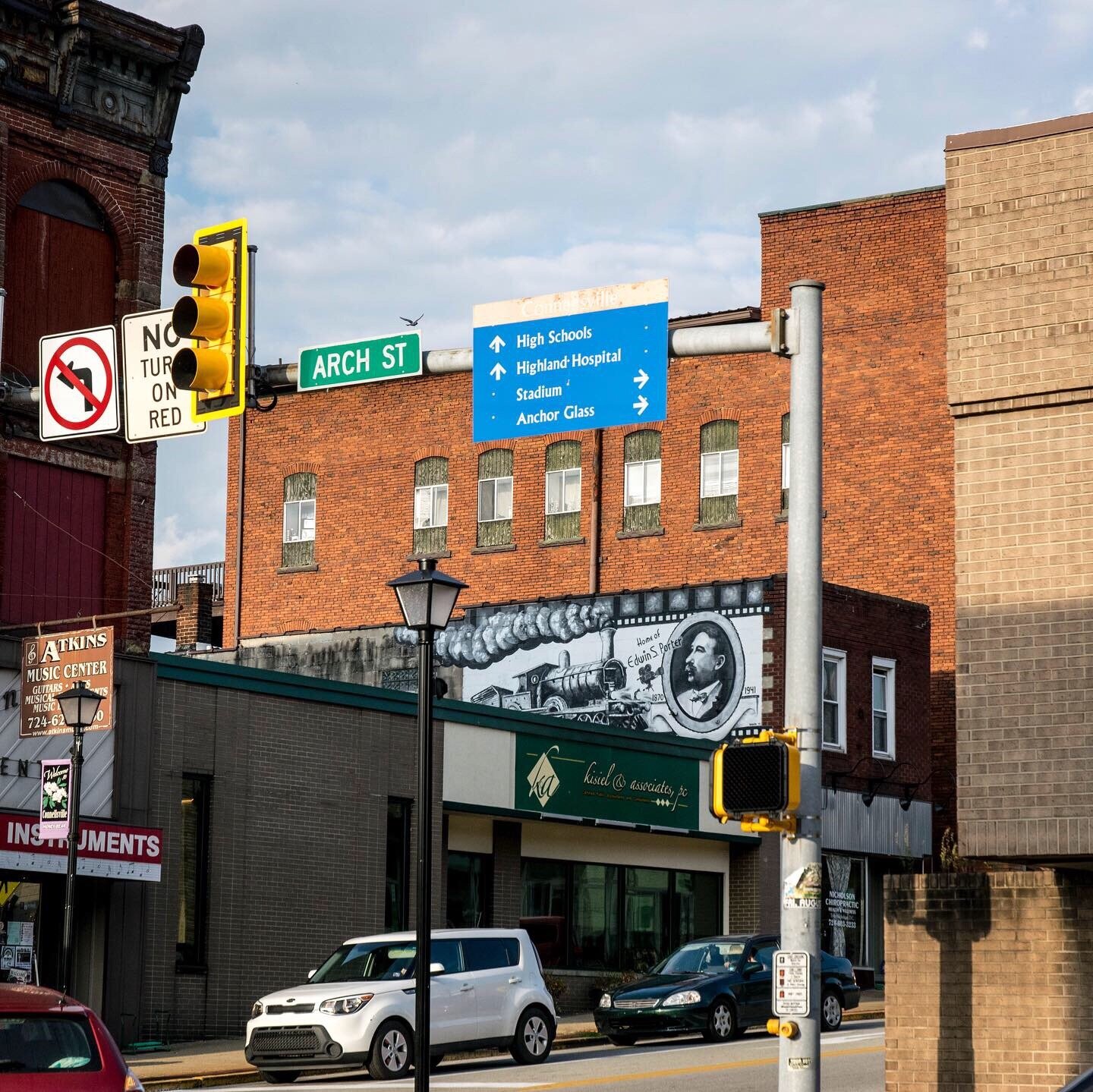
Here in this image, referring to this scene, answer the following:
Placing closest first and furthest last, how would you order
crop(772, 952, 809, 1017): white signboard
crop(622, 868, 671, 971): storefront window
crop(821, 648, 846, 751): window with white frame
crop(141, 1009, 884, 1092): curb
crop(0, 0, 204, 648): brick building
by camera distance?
crop(772, 952, 809, 1017): white signboard, crop(141, 1009, 884, 1092): curb, crop(0, 0, 204, 648): brick building, crop(622, 868, 671, 971): storefront window, crop(821, 648, 846, 751): window with white frame

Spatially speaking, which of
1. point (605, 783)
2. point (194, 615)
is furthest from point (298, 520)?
point (605, 783)

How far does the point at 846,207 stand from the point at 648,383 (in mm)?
32474

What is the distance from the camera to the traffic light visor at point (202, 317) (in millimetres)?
12969

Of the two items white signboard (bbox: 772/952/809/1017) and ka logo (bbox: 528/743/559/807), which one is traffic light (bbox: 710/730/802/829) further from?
ka logo (bbox: 528/743/559/807)

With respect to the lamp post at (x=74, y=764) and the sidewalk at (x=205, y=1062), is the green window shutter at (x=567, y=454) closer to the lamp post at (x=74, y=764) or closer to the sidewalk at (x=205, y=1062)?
the sidewalk at (x=205, y=1062)

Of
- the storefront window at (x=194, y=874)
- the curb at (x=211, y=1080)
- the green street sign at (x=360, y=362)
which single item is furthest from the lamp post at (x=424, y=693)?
the storefront window at (x=194, y=874)

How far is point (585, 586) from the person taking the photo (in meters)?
45.8

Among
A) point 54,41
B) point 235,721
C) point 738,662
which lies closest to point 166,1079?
point 235,721

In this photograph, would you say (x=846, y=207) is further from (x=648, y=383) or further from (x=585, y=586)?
(x=648, y=383)

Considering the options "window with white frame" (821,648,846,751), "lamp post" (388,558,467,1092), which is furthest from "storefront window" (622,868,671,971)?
"lamp post" (388,558,467,1092)

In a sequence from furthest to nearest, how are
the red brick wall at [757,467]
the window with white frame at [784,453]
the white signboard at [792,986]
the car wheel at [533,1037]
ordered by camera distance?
the window with white frame at [784,453], the red brick wall at [757,467], the car wheel at [533,1037], the white signboard at [792,986]

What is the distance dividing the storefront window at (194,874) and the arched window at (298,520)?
23.0 m

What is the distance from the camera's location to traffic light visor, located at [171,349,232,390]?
12930mm

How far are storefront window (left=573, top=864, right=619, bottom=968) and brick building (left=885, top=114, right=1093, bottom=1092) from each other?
19494 mm
